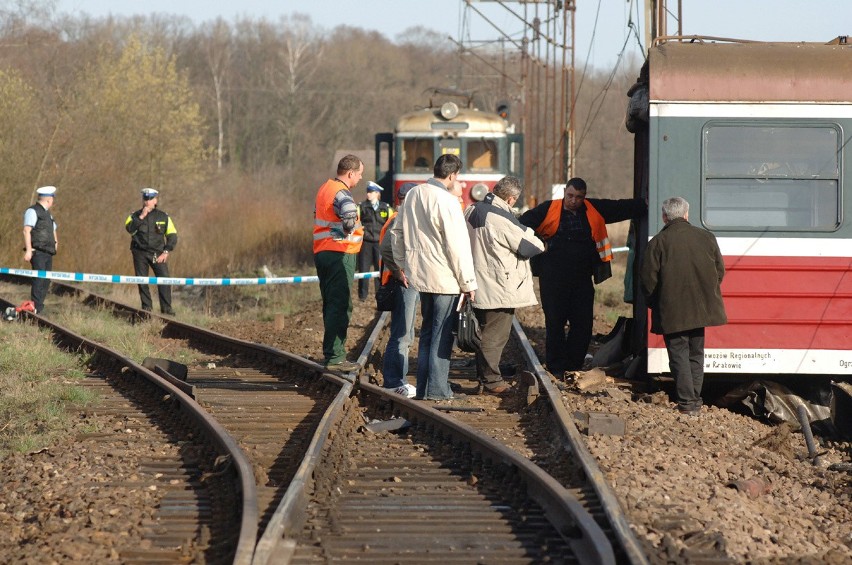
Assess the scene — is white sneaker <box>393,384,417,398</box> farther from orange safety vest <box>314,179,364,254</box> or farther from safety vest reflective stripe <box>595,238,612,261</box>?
safety vest reflective stripe <box>595,238,612,261</box>

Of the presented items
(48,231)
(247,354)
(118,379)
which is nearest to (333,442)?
(118,379)

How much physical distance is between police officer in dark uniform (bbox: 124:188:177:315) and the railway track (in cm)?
782

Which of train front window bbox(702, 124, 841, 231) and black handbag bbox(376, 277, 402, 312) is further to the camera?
black handbag bbox(376, 277, 402, 312)

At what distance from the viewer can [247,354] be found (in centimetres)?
1249

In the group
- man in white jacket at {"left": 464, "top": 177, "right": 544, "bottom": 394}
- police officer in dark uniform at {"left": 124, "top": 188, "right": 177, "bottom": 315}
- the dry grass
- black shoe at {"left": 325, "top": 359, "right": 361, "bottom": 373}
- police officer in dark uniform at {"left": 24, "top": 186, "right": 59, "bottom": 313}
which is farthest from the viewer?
police officer in dark uniform at {"left": 124, "top": 188, "right": 177, "bottom": 315}

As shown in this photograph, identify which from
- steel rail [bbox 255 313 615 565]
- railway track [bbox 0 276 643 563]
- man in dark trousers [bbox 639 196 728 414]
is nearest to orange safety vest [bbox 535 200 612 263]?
man in dark trousers [bbox 639 196 728 414]

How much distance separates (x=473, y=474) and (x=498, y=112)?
1984cm

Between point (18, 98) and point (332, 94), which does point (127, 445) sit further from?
point (332, 94)

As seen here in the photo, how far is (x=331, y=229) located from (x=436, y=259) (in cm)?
172

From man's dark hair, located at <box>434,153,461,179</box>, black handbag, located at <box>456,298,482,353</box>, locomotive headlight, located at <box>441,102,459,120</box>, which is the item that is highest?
locomotive headlight, located at <box>441,102,459,120</box>

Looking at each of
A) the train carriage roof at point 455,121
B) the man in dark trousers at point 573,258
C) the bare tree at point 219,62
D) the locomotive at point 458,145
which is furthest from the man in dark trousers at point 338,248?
the bare tree at point 219,62

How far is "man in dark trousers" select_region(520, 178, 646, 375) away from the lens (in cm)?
1055

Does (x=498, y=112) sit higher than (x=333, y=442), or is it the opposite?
(x=498, y=112)

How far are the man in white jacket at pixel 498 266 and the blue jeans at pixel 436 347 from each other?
18.1 inches
